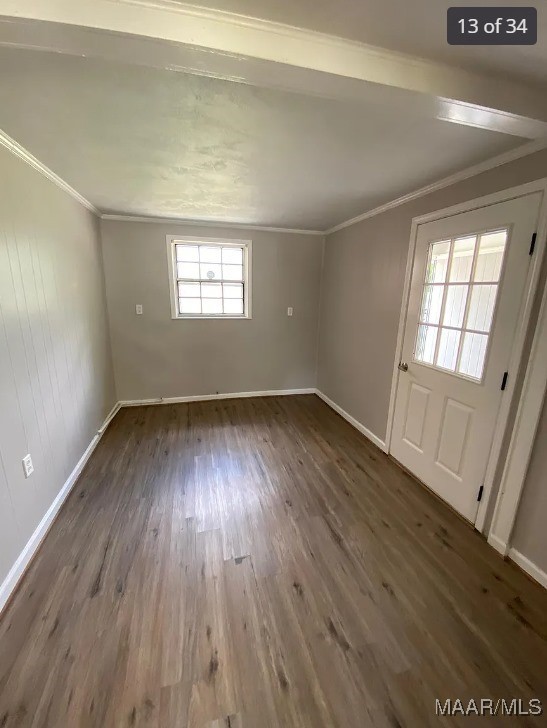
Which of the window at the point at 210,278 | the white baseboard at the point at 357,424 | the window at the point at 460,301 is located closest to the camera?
the window at the point at 460,301

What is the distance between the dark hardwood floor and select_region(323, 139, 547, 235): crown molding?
7.42ft

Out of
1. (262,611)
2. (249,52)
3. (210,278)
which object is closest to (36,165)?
(249,52)

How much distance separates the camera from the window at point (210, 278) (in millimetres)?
3604

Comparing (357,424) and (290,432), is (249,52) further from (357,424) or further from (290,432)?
(357,424)

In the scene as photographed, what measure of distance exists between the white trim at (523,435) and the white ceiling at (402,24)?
0.83 m

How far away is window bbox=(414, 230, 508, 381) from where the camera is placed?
70.4 inches

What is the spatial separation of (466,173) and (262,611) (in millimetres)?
2807

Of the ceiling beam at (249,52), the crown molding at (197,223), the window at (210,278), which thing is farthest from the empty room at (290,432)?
the window at (210,278)

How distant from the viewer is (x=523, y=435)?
5.31 ft

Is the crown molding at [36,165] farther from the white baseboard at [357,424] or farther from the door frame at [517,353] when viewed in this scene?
the white baseboard at [357,424]

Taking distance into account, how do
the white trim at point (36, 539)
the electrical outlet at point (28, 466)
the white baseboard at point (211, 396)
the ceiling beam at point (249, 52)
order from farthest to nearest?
the white baseboard at point (211, 396) → the electrical outlet at point (28, 466) → the white trim at point (36, 539) → the ceiling beam at point (249, 52)

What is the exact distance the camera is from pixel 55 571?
60.9 inches

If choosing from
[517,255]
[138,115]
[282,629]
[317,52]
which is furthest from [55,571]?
[517,255]

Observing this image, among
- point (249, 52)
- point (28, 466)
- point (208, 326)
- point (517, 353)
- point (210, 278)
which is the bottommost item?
point (28, 466)
